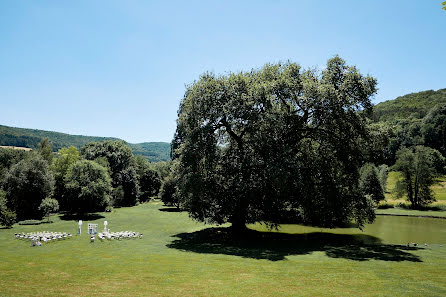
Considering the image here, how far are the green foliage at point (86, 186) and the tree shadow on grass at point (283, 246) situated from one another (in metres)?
21.9

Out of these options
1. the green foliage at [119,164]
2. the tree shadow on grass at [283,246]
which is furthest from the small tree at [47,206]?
the tree shadow on grass at [283,246]

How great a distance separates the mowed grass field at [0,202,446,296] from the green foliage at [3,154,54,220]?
2075cm

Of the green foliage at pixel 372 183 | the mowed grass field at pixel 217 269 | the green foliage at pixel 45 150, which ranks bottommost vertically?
the mowed grass field at pixel 217 269

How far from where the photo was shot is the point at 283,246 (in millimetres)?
23234

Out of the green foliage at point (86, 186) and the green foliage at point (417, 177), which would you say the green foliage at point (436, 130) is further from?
the green foliage at point (86, 186)

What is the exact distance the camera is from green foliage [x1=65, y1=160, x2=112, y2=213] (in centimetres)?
4391

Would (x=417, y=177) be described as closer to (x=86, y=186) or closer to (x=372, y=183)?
(x=372, y=183)

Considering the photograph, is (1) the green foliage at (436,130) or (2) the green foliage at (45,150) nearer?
(2) the green foliage at (45,150)

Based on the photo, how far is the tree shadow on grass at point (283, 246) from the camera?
19156 millimetres

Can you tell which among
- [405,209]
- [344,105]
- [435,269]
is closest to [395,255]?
[435,269]

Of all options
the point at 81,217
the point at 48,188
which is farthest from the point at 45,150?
the point at 81,217

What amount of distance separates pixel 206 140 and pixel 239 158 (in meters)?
3.81

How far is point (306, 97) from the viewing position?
2470 centimetres

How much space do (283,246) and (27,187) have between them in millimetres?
39064
